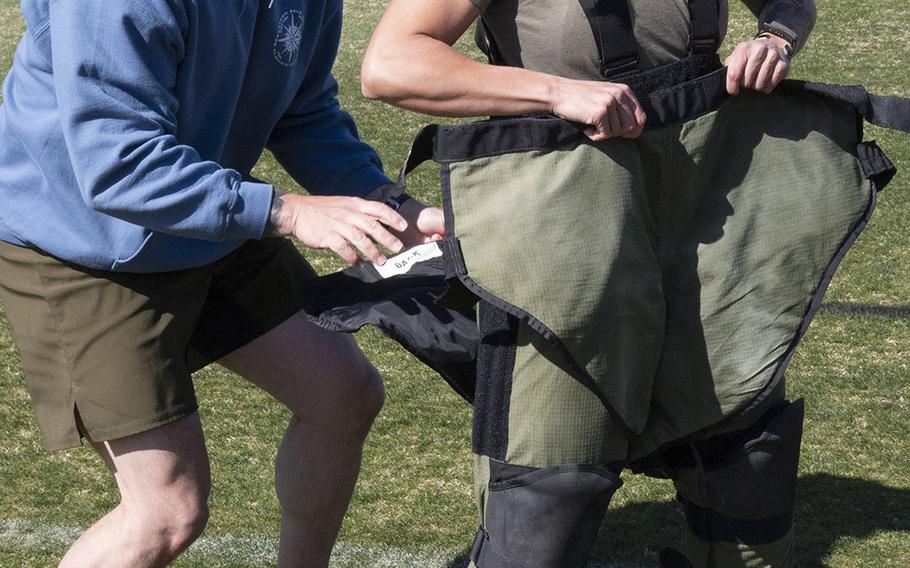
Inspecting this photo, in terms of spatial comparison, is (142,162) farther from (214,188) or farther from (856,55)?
(856,55)

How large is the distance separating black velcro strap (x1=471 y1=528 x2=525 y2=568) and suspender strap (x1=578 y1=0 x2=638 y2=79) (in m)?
0.87

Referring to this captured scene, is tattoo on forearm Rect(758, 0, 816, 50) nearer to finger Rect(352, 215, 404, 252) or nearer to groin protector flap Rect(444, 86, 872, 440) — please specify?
groin protector flap Rect(444, 86, 872, 440)

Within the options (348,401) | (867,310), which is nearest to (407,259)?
(348,401)

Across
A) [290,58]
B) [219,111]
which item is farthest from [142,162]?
[290,58]

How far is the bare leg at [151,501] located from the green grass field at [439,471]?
3.06ft

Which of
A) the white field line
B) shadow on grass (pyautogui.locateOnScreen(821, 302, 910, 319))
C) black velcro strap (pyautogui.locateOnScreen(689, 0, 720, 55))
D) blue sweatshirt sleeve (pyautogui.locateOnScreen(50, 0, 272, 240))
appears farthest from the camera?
shadow on grass (pyautogui.locateOnScreen(821, 302, 910, 319))

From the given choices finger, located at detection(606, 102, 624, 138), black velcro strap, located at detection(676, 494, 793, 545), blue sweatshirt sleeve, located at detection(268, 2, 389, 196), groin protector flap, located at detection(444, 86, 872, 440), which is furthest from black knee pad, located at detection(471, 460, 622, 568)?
blue sweatshirt sleeve, located at detection(268, 2, 389, 196)

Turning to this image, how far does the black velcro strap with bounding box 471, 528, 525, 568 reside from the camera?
251cm

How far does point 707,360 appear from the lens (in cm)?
252

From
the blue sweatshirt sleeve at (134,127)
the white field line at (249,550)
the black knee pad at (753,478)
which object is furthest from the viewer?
the white field line at (249,550)

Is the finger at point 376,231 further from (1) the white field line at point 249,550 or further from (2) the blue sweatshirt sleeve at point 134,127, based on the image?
(1) the white field line at point 249,550

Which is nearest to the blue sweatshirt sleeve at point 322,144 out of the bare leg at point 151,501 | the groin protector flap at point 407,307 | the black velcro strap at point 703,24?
the groin protector flap at point 407,307

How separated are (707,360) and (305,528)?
3.74 ft

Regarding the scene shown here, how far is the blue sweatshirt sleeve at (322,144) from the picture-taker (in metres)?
3.01
